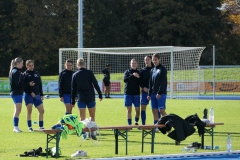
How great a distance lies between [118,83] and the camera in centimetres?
3912

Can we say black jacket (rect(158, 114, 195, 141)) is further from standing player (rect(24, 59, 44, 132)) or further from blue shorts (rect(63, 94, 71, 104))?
standing player (rect(24, 59, 44, 132))

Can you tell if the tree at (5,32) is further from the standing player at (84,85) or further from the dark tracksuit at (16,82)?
the standing player at (84,85)

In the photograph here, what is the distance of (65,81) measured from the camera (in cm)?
1672

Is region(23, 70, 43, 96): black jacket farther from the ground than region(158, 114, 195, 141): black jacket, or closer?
farther from the ground

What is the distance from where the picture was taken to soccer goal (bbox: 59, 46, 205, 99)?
3378cm

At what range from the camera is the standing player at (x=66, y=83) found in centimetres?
1666

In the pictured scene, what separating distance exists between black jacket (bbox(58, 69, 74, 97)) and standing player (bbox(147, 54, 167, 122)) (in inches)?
82.0

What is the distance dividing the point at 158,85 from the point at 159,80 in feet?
0.46

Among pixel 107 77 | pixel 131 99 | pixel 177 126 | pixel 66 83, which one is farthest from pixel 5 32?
pixel 177 126

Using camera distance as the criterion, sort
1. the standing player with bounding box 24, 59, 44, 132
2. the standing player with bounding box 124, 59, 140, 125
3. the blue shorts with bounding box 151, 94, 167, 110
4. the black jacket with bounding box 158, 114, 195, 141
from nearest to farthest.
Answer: the black jacket with bounding box 158, 114, 195, 141, the blue shorts with bounding box 151, 94, 167, 110, the standing player with bounding box 24, 59, 44, 132, the standing player with bounding box 124, 59, 140, 125

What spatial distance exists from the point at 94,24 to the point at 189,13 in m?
8.95

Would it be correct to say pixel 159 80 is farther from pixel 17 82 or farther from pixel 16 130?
pixel 16 130

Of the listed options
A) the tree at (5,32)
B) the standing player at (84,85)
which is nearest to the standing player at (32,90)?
the standing player at (84,85)

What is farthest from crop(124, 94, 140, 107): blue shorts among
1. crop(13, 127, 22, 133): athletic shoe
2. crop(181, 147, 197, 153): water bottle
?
crop(181, 147, 197, 153): water bottle
